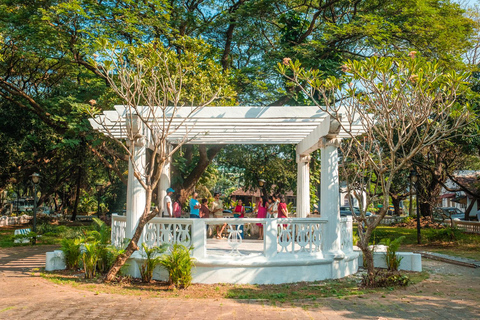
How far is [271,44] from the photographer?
19.5 metres

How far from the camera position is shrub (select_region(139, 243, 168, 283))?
9555mm

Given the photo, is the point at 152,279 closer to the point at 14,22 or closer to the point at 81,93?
the point at 81,93

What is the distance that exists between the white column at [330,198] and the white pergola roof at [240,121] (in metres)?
0.51

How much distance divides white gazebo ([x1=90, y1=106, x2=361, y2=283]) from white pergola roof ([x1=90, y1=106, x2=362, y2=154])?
2 centimetres

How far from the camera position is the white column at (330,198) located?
420 inches

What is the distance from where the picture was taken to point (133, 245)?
951cm

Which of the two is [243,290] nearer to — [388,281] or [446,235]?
Answer: [388,281]

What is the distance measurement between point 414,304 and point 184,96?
32.7 ft

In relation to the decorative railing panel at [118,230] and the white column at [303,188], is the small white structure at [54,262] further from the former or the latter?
the white column at [303,188]

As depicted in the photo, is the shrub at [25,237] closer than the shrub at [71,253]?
No

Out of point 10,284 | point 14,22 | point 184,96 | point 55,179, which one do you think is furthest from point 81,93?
point 55,179

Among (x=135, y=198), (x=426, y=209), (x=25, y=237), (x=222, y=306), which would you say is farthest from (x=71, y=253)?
(x=426, y=209)

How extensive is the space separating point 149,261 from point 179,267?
33.5 inches

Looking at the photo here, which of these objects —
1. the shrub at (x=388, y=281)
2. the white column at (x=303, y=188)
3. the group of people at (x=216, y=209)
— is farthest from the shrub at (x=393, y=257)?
the white column at (x=303, y=188)
